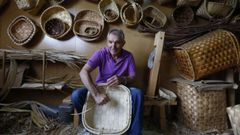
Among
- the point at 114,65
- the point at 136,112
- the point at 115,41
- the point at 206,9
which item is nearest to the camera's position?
the point at 136,112

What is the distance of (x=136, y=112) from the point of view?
221 cm

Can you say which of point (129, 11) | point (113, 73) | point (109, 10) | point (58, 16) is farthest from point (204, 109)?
point (58, 16)

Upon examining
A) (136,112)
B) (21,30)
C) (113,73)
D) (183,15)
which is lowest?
(136,112)

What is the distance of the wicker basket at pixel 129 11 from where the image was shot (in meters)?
2.96

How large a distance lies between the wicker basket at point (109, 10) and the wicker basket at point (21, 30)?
0.81 metres

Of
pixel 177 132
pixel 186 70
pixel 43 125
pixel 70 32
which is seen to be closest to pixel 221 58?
pixel 186 70

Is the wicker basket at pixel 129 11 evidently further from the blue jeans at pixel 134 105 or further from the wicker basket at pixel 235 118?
the wicker basket at pixel 235 118

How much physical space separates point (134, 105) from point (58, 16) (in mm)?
1546

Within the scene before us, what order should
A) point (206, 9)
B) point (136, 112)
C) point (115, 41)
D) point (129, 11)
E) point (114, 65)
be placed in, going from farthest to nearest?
point (129, 11) < point (206, 9) < point (114, 65) < point (115, 41) < point (136, 112)

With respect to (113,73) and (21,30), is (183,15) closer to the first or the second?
(113,73)

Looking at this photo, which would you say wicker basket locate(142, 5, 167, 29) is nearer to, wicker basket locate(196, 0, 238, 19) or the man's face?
wicker basket locate(196, 0, 238, 19)

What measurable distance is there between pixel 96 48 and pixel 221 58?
1.40 metres

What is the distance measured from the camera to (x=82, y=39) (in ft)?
10.1

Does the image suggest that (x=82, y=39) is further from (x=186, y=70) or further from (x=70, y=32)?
(x=186, y=70)
